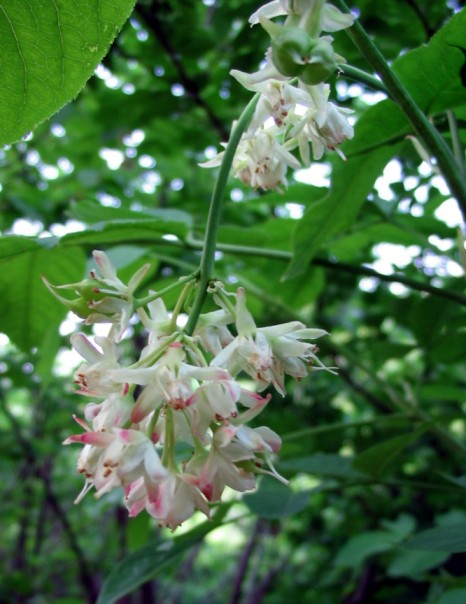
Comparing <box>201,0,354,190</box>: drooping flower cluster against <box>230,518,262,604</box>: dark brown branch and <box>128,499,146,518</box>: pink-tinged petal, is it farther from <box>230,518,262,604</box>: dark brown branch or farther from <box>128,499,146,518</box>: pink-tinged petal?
<box>230,518,262,604</box>: dark brown branch

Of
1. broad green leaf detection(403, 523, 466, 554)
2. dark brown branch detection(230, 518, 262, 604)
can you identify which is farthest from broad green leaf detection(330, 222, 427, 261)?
dark brown branch detection(230, 518, 262, 604)

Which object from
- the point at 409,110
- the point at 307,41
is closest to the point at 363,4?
the point at 409,110

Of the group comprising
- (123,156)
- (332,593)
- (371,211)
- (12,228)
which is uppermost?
(371,211)

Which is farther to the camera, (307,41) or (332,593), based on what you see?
(332,593)

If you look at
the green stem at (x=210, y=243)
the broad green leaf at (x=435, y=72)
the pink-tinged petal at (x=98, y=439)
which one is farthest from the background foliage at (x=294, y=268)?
the pink-tinged petal at (x=98, y=439)

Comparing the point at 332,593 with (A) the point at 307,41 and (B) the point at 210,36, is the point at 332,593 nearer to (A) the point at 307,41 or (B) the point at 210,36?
(B) the point at 210,36
